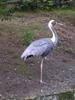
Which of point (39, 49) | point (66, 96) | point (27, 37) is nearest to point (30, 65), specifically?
point (39, 49)

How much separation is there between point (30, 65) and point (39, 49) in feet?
3.62

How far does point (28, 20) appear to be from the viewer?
1641cm

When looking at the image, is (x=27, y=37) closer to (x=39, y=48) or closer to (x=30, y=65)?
(x=30, y=65)

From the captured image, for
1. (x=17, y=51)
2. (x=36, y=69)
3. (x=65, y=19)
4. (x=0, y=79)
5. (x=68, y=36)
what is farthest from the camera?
(x=65, y=19)

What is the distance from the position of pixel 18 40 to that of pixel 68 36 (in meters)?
2.27

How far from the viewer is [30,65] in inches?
494

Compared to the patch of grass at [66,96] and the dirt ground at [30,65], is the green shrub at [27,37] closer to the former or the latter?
the dirt ground at [30,65]

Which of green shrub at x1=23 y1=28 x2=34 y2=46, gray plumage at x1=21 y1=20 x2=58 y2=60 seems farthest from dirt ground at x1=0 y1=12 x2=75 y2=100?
gray plumage at x1=21 y1=20 x2=58 y2=60

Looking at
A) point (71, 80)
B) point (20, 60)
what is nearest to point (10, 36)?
point (20, 60)

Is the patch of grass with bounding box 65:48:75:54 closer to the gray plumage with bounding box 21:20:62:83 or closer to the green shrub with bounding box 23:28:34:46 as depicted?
the green shrub with bounding box 23:28:34:46

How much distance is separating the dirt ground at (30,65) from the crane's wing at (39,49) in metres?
0.66

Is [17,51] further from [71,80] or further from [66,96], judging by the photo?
[66,96]

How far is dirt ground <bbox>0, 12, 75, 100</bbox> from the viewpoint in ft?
36.9

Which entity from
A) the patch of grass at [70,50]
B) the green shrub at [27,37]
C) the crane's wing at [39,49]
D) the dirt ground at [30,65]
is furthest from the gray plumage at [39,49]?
the patch of grass at [70,50]
